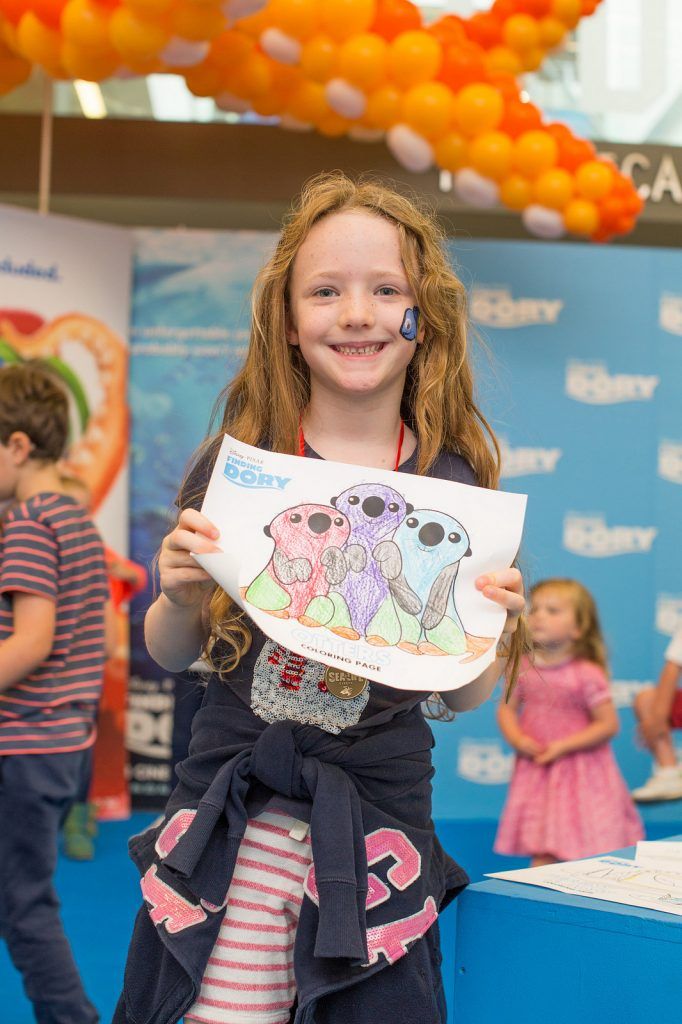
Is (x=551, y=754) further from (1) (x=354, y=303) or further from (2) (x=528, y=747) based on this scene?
(1) (x=354, y=303)

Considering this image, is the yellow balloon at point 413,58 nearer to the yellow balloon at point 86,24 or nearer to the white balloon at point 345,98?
the white balloon at point 345,98

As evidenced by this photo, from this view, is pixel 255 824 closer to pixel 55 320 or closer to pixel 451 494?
pixel 451 494

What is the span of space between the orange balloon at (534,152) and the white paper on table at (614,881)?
10.9ft

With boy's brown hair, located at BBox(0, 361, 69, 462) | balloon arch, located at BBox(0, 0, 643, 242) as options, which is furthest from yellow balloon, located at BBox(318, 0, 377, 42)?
boy's brown hair, located at BBox(0, 361, 69, 462)

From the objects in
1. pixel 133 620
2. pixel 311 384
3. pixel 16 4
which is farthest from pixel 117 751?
pixel 311 384

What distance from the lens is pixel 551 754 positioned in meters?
3.70

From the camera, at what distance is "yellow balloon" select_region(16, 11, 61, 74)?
3.90 m

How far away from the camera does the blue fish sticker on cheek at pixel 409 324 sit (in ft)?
4.87

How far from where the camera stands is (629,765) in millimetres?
5379

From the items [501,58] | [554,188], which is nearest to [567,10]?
[501,58]

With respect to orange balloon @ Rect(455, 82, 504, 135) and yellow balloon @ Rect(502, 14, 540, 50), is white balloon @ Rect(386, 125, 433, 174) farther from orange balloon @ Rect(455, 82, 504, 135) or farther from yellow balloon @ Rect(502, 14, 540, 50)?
yellow balloon @ Rect(502, 14, 540, 50)

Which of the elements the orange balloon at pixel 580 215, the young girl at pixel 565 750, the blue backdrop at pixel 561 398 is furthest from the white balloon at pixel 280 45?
the young girl at pixel 565 750

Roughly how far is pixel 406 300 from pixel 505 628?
1.40ft

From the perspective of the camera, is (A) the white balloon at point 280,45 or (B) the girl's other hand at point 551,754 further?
(A) the white balloon at point 280,45
